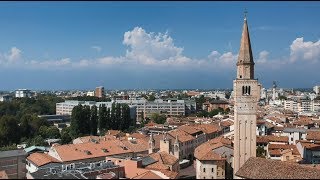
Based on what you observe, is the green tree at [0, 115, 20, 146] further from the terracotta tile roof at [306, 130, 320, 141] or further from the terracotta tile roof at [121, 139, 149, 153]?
the terracotta tile roof at [306, 130, 320, 141]

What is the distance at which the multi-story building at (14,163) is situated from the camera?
43438mm

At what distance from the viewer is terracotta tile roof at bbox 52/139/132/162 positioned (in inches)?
1826

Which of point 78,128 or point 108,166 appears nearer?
point 108,166

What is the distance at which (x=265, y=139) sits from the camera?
64.0m

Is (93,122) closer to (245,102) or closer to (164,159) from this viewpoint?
(164,159)

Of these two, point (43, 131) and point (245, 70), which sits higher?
point (245, 70)

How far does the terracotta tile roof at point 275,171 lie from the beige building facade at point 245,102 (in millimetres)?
7429

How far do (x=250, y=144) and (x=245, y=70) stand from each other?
765 centimetres

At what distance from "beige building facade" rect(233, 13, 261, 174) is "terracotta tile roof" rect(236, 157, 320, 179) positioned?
24.4 feet

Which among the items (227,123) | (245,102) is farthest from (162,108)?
(245,102)

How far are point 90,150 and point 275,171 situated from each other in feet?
82.7

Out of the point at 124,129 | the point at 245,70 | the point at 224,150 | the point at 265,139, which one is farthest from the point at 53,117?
the point at 245,70

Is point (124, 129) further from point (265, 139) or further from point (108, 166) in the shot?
point (108, 166)

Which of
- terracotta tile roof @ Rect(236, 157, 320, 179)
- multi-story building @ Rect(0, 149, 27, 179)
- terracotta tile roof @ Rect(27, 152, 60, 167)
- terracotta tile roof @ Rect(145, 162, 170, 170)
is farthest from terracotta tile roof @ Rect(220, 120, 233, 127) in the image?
terracotta tile roof @ Rect(236, 157, 320, 179)
